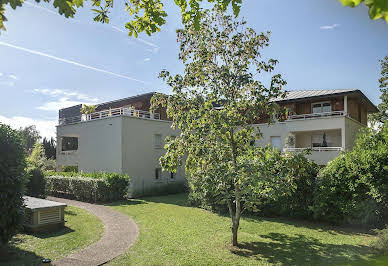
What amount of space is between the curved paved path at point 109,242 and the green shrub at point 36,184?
15.1ft

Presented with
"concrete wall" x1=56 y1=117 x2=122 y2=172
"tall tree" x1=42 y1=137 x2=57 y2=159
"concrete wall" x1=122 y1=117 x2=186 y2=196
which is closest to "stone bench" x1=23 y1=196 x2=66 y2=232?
"concrete wall" x1=122 y1=117 x2=186 y2=196

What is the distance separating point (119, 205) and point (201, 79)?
11068 millimetres

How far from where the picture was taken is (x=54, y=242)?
29.7 ft

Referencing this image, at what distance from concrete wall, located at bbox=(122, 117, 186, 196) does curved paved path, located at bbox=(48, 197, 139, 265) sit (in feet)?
25.0

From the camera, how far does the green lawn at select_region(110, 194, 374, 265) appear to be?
25.0 feet

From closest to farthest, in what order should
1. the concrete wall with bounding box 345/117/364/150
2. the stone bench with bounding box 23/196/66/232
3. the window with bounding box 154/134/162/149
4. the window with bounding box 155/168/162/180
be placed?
the stone bench with bounding box 23/196/66/232, the concrete wall with bounding box 345/117/364/150, the window with bounding box 155/168/162/180, the window with bounding box 154/134/162/149

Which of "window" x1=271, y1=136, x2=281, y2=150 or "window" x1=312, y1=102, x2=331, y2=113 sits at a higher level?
"window" x1=312, y1=102, x2=331, y2=113

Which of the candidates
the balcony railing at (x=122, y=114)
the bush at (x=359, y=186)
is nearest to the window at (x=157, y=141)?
the balcony railing at (x=122, y=114)

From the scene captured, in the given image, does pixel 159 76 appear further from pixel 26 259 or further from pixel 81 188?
pixel 81 188

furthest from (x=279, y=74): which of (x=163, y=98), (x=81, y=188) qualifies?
(x=81, y=188)

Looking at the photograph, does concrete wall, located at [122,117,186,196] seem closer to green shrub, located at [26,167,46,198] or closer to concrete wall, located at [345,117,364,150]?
green shrub, located at [26,167,46,198]

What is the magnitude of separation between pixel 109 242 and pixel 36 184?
32.4 ft

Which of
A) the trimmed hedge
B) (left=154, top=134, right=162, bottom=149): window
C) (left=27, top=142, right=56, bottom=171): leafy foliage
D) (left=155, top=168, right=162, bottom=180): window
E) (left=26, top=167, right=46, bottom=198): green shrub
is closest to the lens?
(left=26, top=167, right=46, bottom=198): green shrub

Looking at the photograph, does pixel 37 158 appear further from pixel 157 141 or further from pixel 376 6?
pixel 376 6
